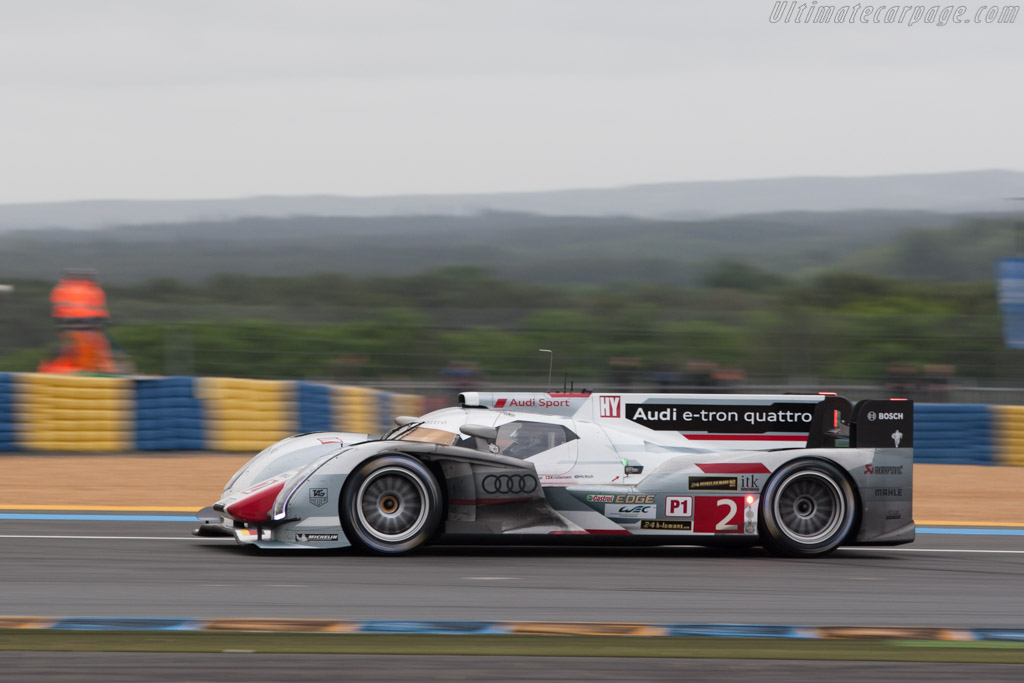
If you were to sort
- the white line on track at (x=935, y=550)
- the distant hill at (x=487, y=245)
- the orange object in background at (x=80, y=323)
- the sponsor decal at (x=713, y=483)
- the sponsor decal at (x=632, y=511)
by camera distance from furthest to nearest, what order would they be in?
the distant hill at (x=487, y=245), the orange object in background at (x=80, y=323), the white line on track at (x=935, y=550), the sponsor decal at (x=713, y=483), the sponsor decal at (x=632, y=511)

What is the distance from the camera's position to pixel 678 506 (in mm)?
7203

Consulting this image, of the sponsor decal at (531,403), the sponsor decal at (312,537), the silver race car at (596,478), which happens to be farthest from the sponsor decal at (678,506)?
the sponsor decal at (312,537)

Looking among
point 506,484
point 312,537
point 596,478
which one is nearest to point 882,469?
point 596,478

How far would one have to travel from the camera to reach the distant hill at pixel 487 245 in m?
29.6

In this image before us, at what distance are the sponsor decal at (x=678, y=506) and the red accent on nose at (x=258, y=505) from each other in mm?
2418

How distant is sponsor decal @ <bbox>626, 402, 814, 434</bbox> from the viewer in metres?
7.88

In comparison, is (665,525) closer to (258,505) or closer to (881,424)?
(881,424)

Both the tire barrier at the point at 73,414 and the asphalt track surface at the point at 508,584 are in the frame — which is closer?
the asphalt track surface at the point at 508,584

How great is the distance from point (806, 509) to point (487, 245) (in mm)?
28211

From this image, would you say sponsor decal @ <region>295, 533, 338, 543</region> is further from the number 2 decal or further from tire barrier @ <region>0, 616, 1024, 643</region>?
the number 2 decal

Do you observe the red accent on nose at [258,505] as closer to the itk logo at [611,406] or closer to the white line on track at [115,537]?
the white line on track at [115,537]

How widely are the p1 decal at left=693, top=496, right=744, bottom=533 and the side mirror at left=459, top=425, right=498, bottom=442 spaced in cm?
137

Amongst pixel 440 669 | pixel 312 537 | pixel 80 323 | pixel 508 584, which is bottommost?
pixel 440 669

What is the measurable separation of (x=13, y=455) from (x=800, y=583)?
9.83 meters
